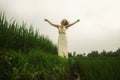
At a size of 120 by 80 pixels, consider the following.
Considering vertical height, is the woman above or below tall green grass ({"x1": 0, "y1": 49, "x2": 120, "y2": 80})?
above

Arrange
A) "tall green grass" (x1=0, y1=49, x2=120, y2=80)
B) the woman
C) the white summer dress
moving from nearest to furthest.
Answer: "tall green grass" (x1=0, y1=49, x2=120, y2=80) < the woman < the white summer dress

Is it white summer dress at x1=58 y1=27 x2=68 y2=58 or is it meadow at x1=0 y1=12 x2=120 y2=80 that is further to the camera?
white summer dress at x1=58 y1=27 x2=68 y2=58

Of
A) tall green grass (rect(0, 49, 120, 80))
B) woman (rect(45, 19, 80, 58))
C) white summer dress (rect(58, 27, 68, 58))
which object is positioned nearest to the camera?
tall green grass (rect(0, 49, 120, 80))

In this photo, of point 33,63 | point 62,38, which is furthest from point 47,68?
point 62,38

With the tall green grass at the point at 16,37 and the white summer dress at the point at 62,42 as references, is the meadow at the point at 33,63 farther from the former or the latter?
the white summer dress at the point at 62,42

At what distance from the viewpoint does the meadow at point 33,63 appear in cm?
570

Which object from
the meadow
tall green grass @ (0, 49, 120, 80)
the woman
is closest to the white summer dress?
the woman

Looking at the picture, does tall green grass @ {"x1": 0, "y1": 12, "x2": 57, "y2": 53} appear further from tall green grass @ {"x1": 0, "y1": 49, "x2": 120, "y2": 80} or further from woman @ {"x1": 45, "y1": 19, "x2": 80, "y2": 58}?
woman @ {"x1": 45, "y1": 19, "x2": 80, "y2": 58}

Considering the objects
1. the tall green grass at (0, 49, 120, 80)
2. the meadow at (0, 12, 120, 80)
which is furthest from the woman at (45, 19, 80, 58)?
the tall green grass at (0, 49, 120, 80)

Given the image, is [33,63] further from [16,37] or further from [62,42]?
[62,42]

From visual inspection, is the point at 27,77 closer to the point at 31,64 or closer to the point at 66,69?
the point at 31,64

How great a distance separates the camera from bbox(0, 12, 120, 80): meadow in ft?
18.7

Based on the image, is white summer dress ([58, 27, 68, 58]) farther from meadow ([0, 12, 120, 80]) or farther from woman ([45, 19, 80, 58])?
meadow ([0, 12, 120, 80])

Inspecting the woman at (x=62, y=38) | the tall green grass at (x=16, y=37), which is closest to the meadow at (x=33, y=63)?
the tall green grass at (x=16, y=37)
